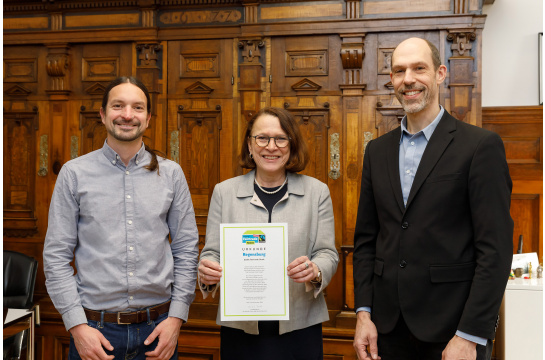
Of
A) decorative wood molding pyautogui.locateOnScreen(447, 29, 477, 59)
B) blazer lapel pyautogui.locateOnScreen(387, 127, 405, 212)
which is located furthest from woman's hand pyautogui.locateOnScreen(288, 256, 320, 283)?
decorative wood molding pyautogui.locateOnScreen(447, 29, 477, 59)

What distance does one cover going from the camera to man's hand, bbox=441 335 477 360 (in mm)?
1480

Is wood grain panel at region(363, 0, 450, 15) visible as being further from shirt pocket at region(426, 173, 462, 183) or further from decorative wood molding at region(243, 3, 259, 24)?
shirt pocket at region(426, 173, 462, 183)

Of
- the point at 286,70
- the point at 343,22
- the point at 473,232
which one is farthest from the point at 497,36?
the point at 473,232

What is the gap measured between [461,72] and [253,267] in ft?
8.49

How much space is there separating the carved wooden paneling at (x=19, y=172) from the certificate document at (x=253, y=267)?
3.06 m

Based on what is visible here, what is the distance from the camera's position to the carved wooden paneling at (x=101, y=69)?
3.93 metres

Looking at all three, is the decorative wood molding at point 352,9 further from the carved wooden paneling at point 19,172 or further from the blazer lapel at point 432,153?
the carved wooden paneling at point 19,172

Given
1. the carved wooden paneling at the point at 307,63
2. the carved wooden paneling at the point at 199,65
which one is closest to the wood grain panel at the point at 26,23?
the carved wooden paneling at the point at 199,65

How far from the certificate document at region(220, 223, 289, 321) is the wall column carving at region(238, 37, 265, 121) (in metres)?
2.08

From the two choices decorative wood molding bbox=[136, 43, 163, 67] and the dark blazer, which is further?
decorative wood molding bbox=[136, 43, 163, 67]

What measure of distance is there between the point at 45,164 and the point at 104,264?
270cm

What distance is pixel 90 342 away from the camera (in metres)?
1.74

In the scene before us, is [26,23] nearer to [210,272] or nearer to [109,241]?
[109,241]

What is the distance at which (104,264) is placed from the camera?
70.8 inches
